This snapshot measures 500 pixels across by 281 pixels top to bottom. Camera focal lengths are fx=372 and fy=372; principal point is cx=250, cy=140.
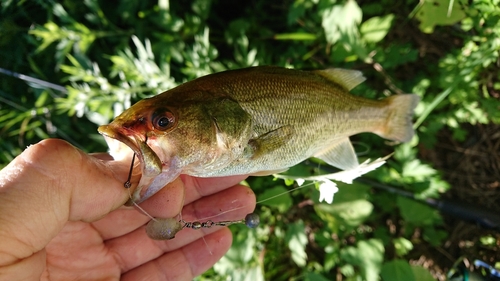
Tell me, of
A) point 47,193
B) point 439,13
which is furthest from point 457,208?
point 47,193

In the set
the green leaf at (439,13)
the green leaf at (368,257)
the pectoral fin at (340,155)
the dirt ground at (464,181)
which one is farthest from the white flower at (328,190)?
the dirt ground at (464,181)

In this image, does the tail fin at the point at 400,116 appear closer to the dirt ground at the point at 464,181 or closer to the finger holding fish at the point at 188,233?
the finger holding fish at the point at 188,233

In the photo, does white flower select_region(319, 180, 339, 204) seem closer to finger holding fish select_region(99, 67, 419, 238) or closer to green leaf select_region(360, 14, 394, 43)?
finger holding fish select_region(99, 67, 419, 238)

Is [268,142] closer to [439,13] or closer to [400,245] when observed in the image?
[439,13]

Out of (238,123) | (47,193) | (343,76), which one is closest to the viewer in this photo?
(47,193)

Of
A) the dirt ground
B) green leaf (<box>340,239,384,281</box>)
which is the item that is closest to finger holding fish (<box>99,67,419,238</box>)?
green leaf (<box>340,239,384,281</box>)

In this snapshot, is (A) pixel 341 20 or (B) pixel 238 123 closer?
(B) pixel 238 123

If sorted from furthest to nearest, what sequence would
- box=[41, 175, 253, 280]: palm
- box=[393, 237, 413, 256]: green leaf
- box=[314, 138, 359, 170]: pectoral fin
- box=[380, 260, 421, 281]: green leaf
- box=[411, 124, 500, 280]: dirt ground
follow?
box=[411, 124, 500, 280]: dirt ground
box=[393, 237, 413, 256]: green leaf
box=[380, 260, 421, 281]: green leaf
box=[314, 138, 359, 170]: pectoral fin
box=[41, 175, 253, 280]: palm
